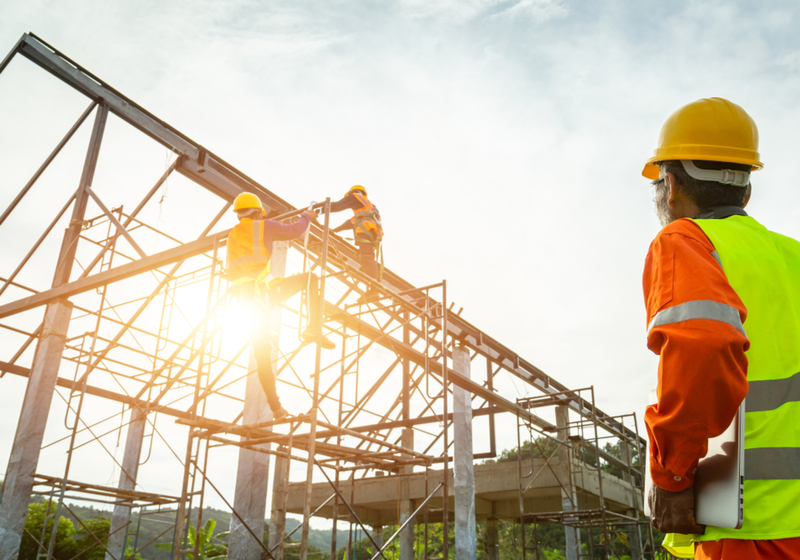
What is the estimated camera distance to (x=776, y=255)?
6.44 ft

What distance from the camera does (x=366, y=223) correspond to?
39.0 ft

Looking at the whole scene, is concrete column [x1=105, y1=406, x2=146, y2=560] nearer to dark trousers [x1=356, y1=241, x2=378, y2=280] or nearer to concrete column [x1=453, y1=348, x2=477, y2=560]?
dark trousers [x1=356, y1=241, x2=378, y2=280]

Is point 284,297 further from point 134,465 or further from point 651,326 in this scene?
point 134,465

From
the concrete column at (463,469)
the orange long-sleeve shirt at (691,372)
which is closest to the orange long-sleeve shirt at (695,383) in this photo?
the orange long-sleeve shirt at (691,372)

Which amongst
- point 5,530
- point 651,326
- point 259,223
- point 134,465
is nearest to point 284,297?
point 259,223

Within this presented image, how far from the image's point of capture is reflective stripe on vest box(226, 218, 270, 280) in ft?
26.8

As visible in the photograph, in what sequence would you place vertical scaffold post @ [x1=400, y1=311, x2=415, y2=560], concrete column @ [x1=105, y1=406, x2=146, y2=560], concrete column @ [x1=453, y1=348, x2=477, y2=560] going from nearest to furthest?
concrete column @ [x1=105, y1=406, x2=146, y2=560] < concrete column @ [x1=453, y1=348, x2=477, y2=560] < vertical scaffold post @ [x1=400, y1=311, x2=415, y2=560]

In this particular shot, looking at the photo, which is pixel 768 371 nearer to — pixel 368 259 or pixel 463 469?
pixel 368 259

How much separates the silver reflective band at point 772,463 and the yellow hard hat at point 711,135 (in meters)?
1.05

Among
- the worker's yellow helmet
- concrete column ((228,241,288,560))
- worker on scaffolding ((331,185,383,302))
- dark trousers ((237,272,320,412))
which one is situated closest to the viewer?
dark trousers ((237,272,320,412))

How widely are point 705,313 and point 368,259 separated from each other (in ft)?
35.3

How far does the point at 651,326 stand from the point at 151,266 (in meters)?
11.0

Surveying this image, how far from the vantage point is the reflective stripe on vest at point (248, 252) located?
8.16 m

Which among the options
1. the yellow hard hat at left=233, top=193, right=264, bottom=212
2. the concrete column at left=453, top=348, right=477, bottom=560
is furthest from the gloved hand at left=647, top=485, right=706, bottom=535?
the concrete column at left=453, top=348, right=477, bottom=560
